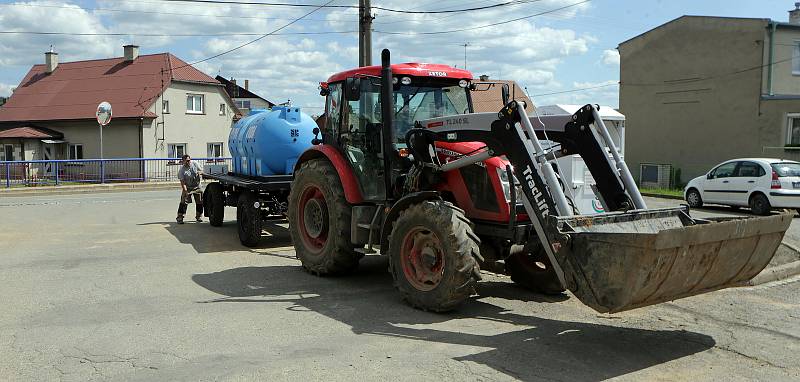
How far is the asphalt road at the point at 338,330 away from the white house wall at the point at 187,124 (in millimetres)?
29247

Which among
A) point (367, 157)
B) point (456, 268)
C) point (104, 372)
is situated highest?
point (367, 157)

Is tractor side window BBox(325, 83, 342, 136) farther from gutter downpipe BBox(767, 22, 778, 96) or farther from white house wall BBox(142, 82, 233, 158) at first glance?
white house wall BBox(142, 82, 233, 158)

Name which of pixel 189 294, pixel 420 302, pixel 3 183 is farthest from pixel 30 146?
pixel 420 302

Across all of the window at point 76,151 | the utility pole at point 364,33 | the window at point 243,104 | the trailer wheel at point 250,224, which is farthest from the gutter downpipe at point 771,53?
the window at point 243,104

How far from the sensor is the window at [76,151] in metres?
39.2

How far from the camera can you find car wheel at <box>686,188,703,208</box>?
20.7 meters

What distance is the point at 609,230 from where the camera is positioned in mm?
6086

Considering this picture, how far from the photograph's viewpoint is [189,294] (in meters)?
8.36

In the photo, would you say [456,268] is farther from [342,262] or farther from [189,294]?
[189,294]

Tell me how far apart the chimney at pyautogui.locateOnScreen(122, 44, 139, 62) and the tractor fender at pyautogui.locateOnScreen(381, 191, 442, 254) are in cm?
3783

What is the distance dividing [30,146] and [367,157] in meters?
35.8

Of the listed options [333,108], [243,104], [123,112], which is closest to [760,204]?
[333,108]

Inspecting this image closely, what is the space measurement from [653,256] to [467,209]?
2.64m

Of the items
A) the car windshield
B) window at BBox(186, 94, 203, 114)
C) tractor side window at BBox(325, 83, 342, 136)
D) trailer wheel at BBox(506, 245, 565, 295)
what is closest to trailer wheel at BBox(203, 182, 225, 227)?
tractor side window at BBox(325, 83, 342, 136)
